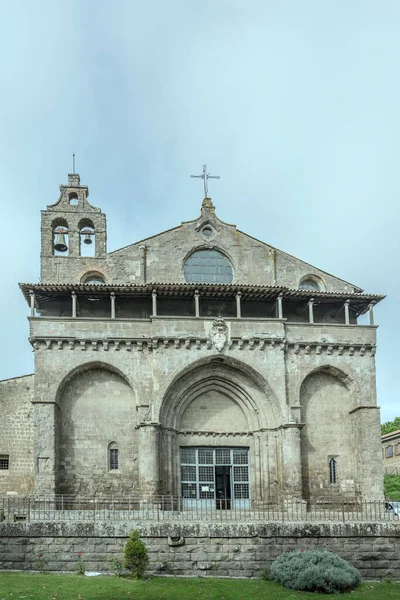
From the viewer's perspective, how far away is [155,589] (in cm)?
1841

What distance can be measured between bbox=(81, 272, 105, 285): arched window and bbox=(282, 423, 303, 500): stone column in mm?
11680

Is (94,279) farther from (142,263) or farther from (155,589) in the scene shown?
(155,589)

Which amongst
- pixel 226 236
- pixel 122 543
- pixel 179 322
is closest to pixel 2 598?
pixel 122 543

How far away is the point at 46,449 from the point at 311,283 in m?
16.1

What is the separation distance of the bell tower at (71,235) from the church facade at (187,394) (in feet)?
0.39

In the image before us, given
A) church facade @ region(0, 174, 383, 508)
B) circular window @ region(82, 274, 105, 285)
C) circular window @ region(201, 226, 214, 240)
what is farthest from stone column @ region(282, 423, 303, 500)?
circular window @ region(82, 274, 105, 285)

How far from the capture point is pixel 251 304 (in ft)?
121

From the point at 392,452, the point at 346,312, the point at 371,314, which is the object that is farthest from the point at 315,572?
the point at 392,452

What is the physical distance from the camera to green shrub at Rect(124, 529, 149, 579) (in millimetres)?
19719

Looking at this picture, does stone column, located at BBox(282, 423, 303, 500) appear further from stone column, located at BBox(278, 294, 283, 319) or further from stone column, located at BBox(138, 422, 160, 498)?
stone column, located at BBox(138, 422, 160, 498)

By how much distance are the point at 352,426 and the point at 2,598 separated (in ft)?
73.0

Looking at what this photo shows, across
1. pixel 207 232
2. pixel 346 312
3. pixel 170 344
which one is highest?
pixel 207 232

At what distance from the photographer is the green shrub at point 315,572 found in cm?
1919

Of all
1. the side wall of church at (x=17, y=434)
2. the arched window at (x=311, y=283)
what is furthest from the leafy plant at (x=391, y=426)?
the side wall of church at (x=17, y=434)
